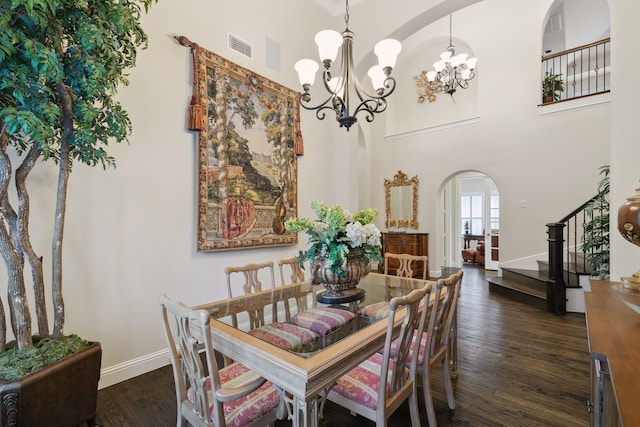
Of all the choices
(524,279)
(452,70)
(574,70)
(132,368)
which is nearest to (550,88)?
(574,70)

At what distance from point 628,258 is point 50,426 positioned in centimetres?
351

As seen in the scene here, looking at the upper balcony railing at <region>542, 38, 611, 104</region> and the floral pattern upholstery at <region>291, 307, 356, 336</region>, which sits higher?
the upper balcony railing at <region>542, 38, 611, 104</region>

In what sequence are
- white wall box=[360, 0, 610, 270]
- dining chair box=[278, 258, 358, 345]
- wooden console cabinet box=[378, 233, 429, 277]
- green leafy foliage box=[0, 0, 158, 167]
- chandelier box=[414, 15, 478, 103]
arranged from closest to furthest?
green leafy foliage box=[0, 0, 158, 167], dining chair box=[278, 258, 358, 345], white wall box=[360, 0, 610, 270], chandelier box=[414, 15, 478, 103], wooden console cabinet box=[378, 233, 429, 277]

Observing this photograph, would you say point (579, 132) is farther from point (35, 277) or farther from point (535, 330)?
point (35, 277)

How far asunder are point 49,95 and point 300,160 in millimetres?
2590

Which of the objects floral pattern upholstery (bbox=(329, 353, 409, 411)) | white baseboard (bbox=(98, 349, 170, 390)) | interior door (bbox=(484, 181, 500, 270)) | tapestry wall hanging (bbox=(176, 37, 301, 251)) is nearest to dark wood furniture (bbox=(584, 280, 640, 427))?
floral pattern upholstery (bbox=(329, 353, 409, 411))

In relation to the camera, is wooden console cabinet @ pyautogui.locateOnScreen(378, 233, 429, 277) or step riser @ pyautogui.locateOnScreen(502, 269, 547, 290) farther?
wooden console cabinet @ pyautogui.locateOnScreen(378, 233, 429, 277)

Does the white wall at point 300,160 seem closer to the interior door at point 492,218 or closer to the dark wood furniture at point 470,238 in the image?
the interior door at point 492,218

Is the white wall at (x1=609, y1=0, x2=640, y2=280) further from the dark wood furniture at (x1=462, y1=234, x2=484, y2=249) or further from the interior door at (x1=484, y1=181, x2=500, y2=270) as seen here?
the dark wood furniture at (x1=462, y1=234, x2=484, y2=249)

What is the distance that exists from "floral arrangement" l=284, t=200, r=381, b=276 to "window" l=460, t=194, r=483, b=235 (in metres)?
8.42

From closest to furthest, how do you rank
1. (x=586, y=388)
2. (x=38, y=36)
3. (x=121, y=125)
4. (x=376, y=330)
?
1. (x=38, y=36)
2. (x=376, y=330)
3. (x=121, y=125)
4. (x=586, y=388)

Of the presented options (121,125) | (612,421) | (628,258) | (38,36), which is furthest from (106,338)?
(628,258)

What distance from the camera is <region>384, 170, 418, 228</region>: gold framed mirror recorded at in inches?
266

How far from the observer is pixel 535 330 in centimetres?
331
